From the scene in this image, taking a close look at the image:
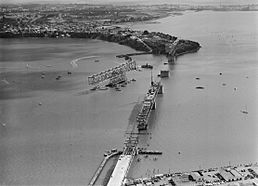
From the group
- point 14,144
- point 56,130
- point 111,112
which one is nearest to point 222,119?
point 111,112

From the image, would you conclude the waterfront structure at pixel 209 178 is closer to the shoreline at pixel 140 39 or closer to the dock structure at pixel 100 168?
the dock structure at pixel 100 168

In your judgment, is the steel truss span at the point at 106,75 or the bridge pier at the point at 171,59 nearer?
the steel truss span at the point at 106,75

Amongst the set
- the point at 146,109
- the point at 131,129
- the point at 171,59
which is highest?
the point at 146,109

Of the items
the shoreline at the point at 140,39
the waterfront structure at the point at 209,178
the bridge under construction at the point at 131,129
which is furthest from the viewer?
the shoreline at the point at 140,39

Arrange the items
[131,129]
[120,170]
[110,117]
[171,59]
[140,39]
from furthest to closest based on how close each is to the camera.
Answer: [140,39] < [171,59] < [110,117] < [131,129] < [120,170]

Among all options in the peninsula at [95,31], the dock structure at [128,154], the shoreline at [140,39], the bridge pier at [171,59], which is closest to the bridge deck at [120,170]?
the dock structure at [128,154]

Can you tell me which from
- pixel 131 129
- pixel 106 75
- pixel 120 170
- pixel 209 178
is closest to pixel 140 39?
pixel 106 75

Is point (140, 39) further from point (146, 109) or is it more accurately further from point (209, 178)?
point (209, 178)

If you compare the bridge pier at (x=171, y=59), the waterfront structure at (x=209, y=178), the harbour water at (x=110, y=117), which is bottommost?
the bridge pier at (x=171, y=59)

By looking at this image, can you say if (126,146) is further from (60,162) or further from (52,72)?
(52,72)
